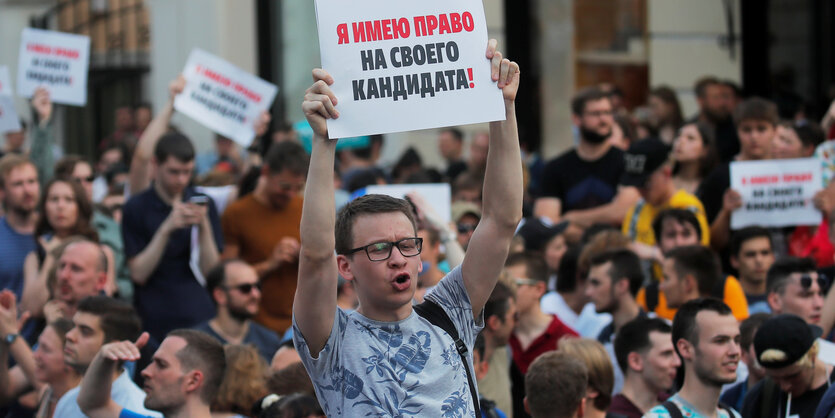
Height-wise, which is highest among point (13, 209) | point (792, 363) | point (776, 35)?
point (776, 35)

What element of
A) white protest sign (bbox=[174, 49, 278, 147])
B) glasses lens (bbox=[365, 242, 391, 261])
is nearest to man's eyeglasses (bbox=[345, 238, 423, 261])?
glasses lens (bbox=[365, 242, 391, 261])

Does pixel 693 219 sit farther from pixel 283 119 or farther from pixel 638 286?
pixel 283 119

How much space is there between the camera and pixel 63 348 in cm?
606

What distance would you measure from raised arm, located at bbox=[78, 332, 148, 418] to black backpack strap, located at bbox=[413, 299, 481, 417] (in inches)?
60.6

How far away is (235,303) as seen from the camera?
753 cm

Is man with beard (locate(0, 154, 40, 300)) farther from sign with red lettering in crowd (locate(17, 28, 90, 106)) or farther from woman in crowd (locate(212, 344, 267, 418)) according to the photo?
woman in crowd (locate(212, 344, 267, 418))

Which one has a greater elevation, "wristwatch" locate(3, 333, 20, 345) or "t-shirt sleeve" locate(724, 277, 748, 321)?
"wristwatch" locate(3, 333, 20, 345)

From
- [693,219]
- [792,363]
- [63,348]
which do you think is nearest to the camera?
[792,363]

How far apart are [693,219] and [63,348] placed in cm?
399

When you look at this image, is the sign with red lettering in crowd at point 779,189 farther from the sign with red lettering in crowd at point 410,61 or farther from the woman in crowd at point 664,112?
the sign with red lettering in crowd at point 410,61

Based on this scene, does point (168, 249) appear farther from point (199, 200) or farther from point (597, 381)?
point (597, 381)

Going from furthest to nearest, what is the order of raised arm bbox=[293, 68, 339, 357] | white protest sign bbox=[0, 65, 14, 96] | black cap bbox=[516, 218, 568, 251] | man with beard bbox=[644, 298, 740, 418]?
white protest sign bbox=[0, 65, 14, 96] < black cap bbox=[516, 218, 568, 251] < man with beard bbox=[644, 298, 740, 418] < raised arm bbox=[293, 68, 339, 357]

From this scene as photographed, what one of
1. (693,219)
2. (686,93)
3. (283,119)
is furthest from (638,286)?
(283,119)

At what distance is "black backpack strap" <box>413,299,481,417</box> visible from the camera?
12.8 feet
